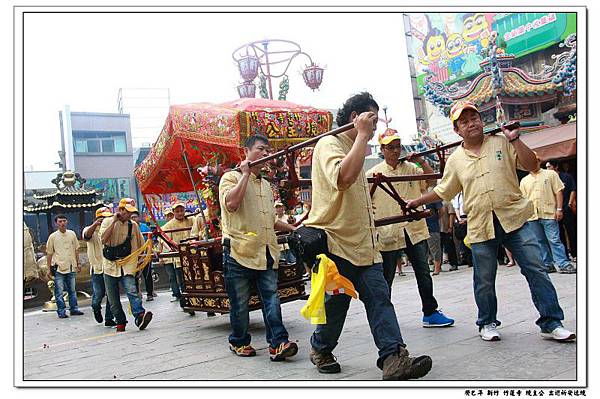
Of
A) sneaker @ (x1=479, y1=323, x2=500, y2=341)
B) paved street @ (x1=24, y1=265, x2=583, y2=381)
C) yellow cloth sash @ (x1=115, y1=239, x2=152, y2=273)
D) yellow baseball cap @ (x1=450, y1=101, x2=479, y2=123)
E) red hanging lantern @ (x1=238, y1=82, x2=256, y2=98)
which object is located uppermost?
red hanging lantern @ (x1=238, y1=82, x2=256, y2=98)

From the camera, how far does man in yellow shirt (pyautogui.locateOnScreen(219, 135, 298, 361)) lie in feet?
13.4

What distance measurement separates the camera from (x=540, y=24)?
41.2 ft

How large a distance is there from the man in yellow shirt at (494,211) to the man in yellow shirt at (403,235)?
2.23 feet

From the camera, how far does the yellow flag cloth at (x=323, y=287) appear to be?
3.17 meters

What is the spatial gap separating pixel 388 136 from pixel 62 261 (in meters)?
5.14

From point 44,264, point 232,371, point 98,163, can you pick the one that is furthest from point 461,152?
point 98,163

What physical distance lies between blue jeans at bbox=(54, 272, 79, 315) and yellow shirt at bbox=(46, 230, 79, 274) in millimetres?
95

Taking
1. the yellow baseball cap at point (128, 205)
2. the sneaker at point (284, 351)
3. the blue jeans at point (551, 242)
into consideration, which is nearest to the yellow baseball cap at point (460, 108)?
the sneaker at point (284, 351)

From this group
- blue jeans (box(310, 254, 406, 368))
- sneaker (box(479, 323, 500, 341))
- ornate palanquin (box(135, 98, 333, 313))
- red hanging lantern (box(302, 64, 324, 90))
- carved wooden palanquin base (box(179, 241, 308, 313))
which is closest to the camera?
blue jeans (box(310, 254, 406, 368))

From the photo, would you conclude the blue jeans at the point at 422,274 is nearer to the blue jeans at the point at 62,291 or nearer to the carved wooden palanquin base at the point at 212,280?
the carved wooden palanquin base at the point at 212,280

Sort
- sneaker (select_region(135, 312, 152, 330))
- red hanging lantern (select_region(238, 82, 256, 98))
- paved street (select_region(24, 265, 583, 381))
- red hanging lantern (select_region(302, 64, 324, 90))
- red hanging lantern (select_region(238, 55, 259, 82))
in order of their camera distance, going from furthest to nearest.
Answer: red hanging lantern (select_region(302, 64, 324, 90))
red hanging lantern (select_region(238, 82, 256, 98))
red hanging lantern (select_region(238, 55, 259, 82))
sneaker (select_region(135, 312, 152, 330))
paved street (select_region(24, 265, 583, 381))

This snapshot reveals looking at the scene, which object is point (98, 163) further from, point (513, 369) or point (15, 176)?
point (513, 369)

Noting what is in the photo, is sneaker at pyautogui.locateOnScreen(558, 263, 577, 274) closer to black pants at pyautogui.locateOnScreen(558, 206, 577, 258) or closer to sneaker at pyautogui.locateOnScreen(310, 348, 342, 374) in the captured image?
black pants at pyautogui.locateOnScreen(558, 206, 577, 258)

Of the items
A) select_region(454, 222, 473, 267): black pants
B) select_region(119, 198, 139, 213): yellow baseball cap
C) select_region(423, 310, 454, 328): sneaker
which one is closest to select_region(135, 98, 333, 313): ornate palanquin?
select_region(119, 198, 139, 213): yellow baseball cap
